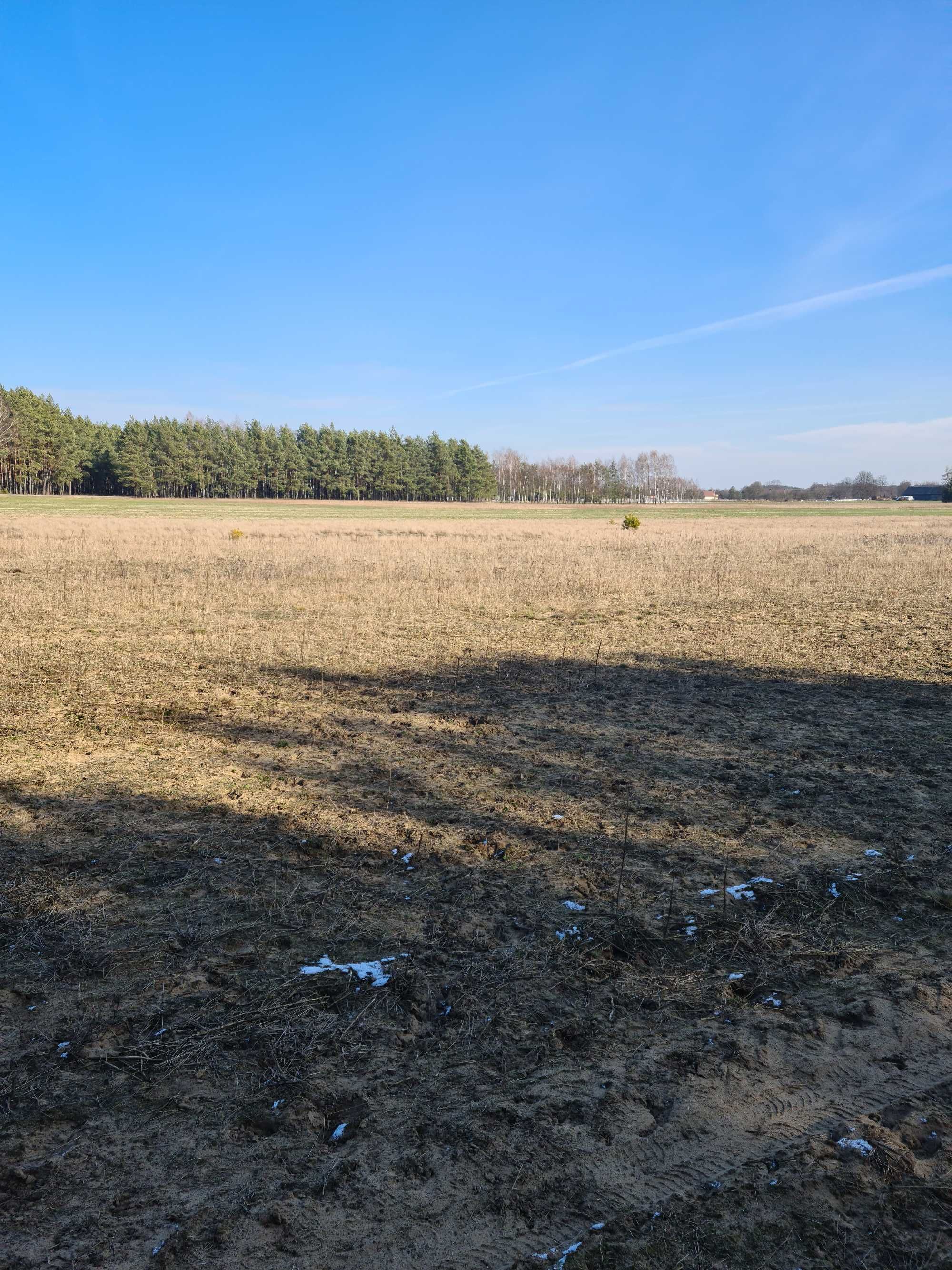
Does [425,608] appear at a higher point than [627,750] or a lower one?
higher

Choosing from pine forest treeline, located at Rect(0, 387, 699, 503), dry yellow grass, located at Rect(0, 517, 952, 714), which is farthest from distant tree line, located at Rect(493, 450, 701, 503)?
dry yellow grass, located at Rect(0, 517, 952, 714)

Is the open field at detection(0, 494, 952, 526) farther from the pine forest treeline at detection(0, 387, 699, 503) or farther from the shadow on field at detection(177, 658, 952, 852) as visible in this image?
the shadow on field at detection(177, 658, 952, 852)

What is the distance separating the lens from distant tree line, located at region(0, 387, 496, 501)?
88750mm

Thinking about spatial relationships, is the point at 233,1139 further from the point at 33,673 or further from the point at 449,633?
the point at 449,633

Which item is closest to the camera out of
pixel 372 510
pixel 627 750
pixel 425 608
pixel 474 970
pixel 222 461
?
pixel 474 970

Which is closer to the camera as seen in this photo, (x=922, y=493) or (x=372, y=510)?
(x=372, y=510)

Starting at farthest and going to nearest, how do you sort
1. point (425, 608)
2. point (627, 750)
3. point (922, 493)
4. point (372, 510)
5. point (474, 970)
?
1. point (922, 493)
2. point (372, 510)
3. point (425, 608)
4. point (627, 750)
5. point (474, 970)

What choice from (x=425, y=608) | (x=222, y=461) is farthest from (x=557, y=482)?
(x=425, y=608)

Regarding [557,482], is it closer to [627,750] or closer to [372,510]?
[372,510]

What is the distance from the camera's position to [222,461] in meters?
108

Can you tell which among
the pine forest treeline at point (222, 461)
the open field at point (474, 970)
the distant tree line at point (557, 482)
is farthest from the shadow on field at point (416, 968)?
the distant tree line at point (557, 482)

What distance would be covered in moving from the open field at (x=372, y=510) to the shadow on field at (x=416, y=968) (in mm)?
42094

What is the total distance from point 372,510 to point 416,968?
78798 millimetres

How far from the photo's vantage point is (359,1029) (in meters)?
3.06
